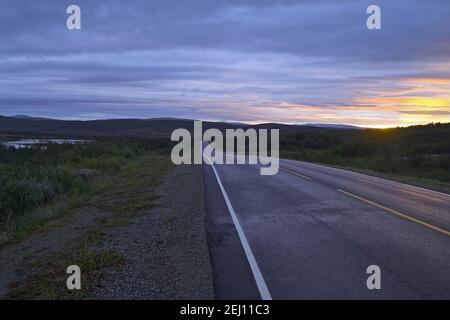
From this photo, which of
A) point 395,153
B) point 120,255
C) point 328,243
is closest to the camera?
point 120,255

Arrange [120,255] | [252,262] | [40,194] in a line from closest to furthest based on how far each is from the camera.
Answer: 1. [252,262]
2. [120,255]
3. [40,194]

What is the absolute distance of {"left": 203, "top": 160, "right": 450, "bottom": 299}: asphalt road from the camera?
6.66 metres

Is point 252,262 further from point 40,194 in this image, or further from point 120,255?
point 40,194

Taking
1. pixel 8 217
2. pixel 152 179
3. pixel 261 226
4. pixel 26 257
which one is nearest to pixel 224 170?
pixel 152 179

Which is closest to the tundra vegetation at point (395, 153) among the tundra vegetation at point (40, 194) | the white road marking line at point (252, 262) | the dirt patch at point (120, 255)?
the white road marking line at point (252, 262)

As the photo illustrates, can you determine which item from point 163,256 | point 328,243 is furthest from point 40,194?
point 328,243

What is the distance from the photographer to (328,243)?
9023 millimetres

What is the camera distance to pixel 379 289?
6547 millimetres

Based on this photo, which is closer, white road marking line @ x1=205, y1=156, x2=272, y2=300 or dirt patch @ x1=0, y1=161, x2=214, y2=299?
white road marking line @ x1=205, y1=156, x2=272, y2=300

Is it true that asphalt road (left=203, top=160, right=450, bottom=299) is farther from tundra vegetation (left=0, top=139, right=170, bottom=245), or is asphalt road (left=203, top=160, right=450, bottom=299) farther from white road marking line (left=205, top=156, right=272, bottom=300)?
tundra vegetation (left=0, top=139, right=170, bottom=245)

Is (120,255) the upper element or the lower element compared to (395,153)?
upper

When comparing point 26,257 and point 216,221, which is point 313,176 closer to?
point 216,221

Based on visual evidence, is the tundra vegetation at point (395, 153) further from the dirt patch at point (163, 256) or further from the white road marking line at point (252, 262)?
the dirt patch at point (163, 256)

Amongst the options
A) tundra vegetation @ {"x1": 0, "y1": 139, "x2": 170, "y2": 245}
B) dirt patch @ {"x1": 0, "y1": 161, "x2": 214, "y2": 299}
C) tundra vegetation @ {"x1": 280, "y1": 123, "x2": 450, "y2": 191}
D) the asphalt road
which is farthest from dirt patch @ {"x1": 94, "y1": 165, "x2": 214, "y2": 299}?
tundra vegetation @ {"x1": 280, "y1": 123, "x2": 450, "y2": 191}
